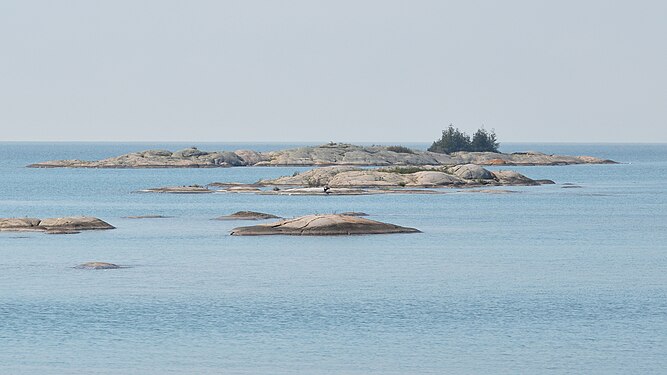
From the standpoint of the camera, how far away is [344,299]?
2000 inches

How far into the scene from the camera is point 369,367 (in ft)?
120

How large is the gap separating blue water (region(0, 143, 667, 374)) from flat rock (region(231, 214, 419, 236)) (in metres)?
0.90

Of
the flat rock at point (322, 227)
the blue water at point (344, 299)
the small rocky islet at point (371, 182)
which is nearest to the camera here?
the blue water at point (344, 299)

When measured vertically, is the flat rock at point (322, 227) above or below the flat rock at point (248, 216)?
above

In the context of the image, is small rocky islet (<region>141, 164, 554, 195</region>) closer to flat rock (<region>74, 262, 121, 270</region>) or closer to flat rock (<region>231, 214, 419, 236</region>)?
flat rock (<region>231, 214, 419, 236</region>)

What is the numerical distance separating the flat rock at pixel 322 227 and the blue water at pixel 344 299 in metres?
0.90

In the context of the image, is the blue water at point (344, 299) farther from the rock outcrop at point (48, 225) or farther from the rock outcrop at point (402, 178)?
the rock outcrop at point (402, 178)

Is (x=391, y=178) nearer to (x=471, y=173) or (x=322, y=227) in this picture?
(x=471, y=173)

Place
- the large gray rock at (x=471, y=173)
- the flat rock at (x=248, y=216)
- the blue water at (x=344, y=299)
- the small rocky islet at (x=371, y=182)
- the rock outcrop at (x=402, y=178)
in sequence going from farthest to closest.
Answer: the large gray rock at (x=471, y=173) < the rock outcrop at (x=402, y=178) < the small rocky islet at (x=371, y=182) < the flat rock at (x=248, y=216) < the blue water at (x=344, y=299)

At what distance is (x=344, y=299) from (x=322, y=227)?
25.8 m

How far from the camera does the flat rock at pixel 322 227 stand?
76.4 metres

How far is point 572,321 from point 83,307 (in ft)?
56.1

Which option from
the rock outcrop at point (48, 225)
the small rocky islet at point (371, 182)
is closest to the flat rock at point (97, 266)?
the rock outcrop at point (48, 225)

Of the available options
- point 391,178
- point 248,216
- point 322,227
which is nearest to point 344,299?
point 322,227
